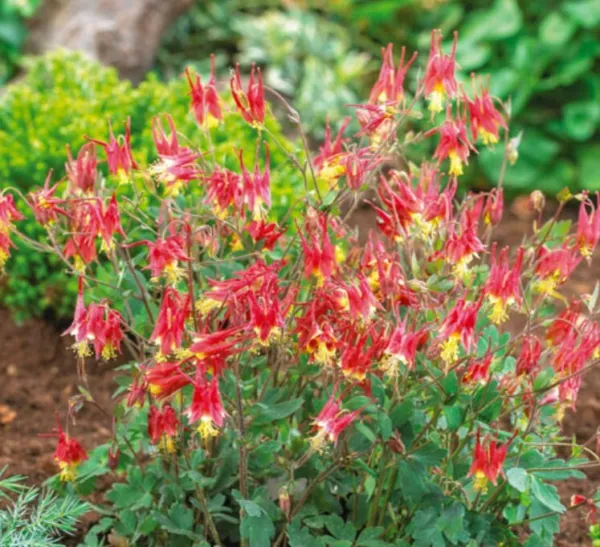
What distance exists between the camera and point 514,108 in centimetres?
591

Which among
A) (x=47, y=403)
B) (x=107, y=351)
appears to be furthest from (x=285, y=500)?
(x=47, y=403)

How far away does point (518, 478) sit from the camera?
85.2 inches

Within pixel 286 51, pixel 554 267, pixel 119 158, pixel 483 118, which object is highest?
pixel 119 158

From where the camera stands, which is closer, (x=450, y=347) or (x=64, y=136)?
(x=450, y=347)

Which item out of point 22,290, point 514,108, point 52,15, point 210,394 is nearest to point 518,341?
point 210,394

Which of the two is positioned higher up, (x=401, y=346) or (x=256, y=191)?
(x=256, y=191)

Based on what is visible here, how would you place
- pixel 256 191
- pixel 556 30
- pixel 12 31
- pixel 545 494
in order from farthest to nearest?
1. pixel 12 31
2. pixel 556 30
3. pixel 545 494
4. pixel 256 191

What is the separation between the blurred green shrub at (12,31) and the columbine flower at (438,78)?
14.0 ft

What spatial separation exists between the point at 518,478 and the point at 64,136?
2.35 meters

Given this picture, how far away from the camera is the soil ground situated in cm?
309

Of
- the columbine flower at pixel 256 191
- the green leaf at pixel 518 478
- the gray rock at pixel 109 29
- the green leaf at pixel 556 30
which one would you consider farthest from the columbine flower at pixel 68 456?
the green leaf at pixel 556 30

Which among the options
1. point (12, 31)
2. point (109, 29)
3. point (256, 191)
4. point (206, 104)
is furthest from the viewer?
point (12, 31)

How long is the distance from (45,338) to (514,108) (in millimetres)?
3136

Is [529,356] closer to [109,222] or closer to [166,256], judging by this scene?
[166,256]
